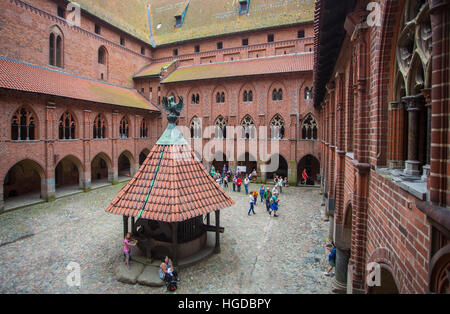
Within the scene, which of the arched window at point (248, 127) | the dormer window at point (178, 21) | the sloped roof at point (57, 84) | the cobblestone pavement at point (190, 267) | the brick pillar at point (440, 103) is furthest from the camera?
the dormer window at point (178, 21)

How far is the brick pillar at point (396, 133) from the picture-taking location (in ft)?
11.6

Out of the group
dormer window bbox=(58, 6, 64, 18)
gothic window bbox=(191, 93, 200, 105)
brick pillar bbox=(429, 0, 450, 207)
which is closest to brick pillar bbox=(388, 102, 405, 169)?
brick pillar bbox=(429, 0, 450, 207)

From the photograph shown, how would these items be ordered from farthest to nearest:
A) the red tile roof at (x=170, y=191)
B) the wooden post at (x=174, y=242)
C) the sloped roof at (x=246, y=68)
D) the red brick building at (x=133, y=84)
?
1. the sloped roof at (x=246, y=68)
2. the red brick building at (x=133, y=84)
3. the wooden post at (x=174, y=242)
4. the red tile roof at (x=170, y=191)

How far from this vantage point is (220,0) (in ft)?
104

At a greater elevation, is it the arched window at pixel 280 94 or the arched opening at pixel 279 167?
the arched window at pixel 280 94

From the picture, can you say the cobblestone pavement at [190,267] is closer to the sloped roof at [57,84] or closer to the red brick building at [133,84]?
the red brick building at [133,84]

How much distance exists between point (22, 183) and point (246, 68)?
21419mm

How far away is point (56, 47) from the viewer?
2081 cm

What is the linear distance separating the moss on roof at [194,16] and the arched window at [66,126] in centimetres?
1102

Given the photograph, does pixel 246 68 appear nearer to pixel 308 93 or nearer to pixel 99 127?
pixel 308 93

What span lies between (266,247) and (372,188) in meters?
7.10

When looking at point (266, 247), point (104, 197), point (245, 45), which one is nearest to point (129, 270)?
point (266, 247)

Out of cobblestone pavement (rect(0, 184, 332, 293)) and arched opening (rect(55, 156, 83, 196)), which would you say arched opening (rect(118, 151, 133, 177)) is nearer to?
arched opening (rect(55, 156, 83, 196))

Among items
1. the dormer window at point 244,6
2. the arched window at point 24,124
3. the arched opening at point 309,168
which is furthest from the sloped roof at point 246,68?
the arched window at point 24,124
